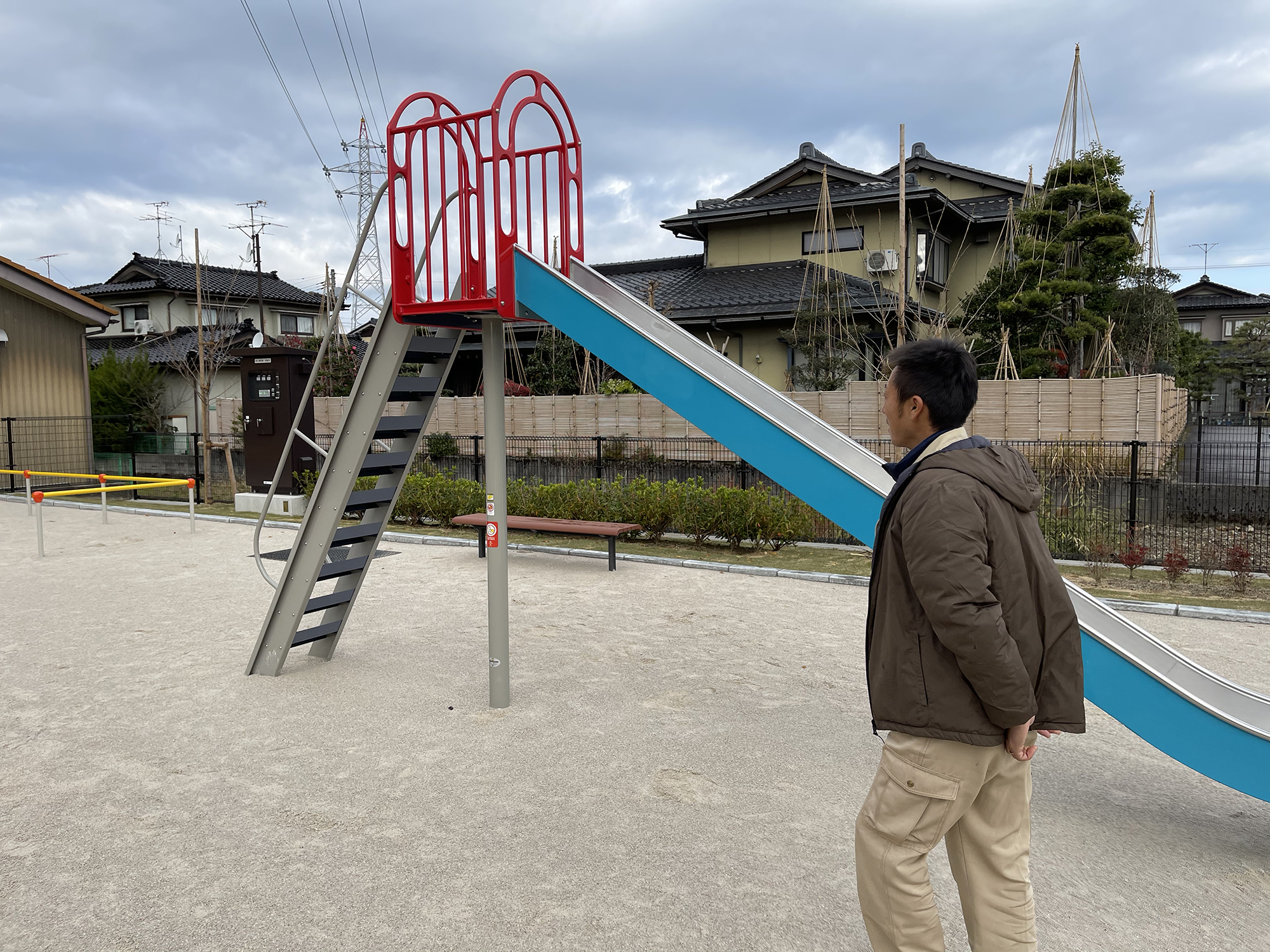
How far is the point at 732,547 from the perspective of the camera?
35.3 feet

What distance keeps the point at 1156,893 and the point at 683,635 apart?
3.96 m

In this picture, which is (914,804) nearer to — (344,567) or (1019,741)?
(1019,741)

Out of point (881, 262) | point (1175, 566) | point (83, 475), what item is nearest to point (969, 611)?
point (1175, 566)

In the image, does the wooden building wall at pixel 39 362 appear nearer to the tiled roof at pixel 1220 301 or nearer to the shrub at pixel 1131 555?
the shrub at pixel 1131 555

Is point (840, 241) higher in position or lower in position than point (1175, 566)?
higher

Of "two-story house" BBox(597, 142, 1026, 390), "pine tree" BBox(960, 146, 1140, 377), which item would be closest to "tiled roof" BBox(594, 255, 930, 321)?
"two-story house" BBox(597, 142, 1026, 390)

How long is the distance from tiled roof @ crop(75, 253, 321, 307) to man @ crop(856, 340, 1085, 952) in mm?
37449

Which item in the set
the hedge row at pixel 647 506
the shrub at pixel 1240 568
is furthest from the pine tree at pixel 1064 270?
the shrub at pixel 1240 568

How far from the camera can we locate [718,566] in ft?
31.2

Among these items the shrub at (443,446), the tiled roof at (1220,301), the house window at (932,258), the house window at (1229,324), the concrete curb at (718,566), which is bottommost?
the concrete curb at (718,566)

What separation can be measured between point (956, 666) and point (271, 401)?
1477cm

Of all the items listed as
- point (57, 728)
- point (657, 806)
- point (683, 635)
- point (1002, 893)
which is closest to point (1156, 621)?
point (683, 635)

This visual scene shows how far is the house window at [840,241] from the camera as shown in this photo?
23.5m

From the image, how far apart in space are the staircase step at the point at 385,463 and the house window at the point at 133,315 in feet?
119
